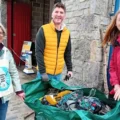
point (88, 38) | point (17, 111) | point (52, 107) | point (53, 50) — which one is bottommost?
point (17, 111)

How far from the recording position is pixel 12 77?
209 cm

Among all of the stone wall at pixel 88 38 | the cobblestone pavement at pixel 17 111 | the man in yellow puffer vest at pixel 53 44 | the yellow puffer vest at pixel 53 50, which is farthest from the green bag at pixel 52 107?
the stone wall at pixel 88 38

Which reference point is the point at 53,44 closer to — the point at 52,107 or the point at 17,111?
the point at 52,107

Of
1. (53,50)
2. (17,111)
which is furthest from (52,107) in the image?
(17,111)

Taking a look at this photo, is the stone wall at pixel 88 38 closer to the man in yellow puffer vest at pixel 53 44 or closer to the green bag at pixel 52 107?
the man in yellow puffer vest at pixel 53 44

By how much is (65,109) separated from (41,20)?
20.7 ft

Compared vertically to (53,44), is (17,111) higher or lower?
lower

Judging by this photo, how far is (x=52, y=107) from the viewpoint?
5.27 ft

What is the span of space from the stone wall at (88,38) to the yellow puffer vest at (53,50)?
84 cm

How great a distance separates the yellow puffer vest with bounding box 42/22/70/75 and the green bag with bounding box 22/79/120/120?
34 cm

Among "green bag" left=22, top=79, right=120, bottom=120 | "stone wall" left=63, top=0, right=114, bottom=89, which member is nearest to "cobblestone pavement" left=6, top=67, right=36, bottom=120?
"stone wall" left=63, top=0, right=114, bottom=89

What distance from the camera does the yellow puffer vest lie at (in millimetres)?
2312

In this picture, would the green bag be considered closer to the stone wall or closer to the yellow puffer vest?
the yellow puffer vest

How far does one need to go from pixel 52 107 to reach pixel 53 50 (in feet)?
2.90
